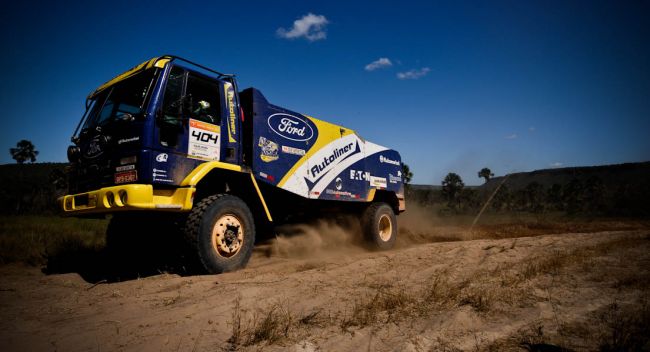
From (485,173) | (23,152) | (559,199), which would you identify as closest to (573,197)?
(559,199)

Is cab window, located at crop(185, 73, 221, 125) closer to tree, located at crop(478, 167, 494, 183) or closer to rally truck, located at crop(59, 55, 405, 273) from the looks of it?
rally truck, located at crop(59, 55, 405, 273)

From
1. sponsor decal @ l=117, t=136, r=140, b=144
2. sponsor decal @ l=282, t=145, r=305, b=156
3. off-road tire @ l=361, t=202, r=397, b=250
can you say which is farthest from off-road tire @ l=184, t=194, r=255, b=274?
off-road tire @ l=361, t=202, r=397, b=250

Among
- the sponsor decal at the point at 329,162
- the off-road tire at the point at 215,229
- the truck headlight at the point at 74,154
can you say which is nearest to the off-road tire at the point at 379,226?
the sponsor decal at the point at 329,162

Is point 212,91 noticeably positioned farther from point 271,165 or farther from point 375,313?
point 375,313

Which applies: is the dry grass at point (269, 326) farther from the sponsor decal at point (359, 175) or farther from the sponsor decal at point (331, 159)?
the sponsor decal at point (359, 175)

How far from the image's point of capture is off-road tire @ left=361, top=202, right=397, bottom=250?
807 centimetres

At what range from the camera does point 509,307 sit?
2.55m

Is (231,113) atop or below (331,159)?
atop

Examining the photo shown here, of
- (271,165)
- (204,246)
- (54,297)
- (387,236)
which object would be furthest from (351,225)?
(54,297)

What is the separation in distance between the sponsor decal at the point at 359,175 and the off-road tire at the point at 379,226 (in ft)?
2.64

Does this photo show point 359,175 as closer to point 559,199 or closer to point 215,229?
point 215,229

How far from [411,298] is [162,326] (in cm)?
213

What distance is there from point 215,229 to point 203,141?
1.33 metres

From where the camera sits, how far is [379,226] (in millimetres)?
8492
